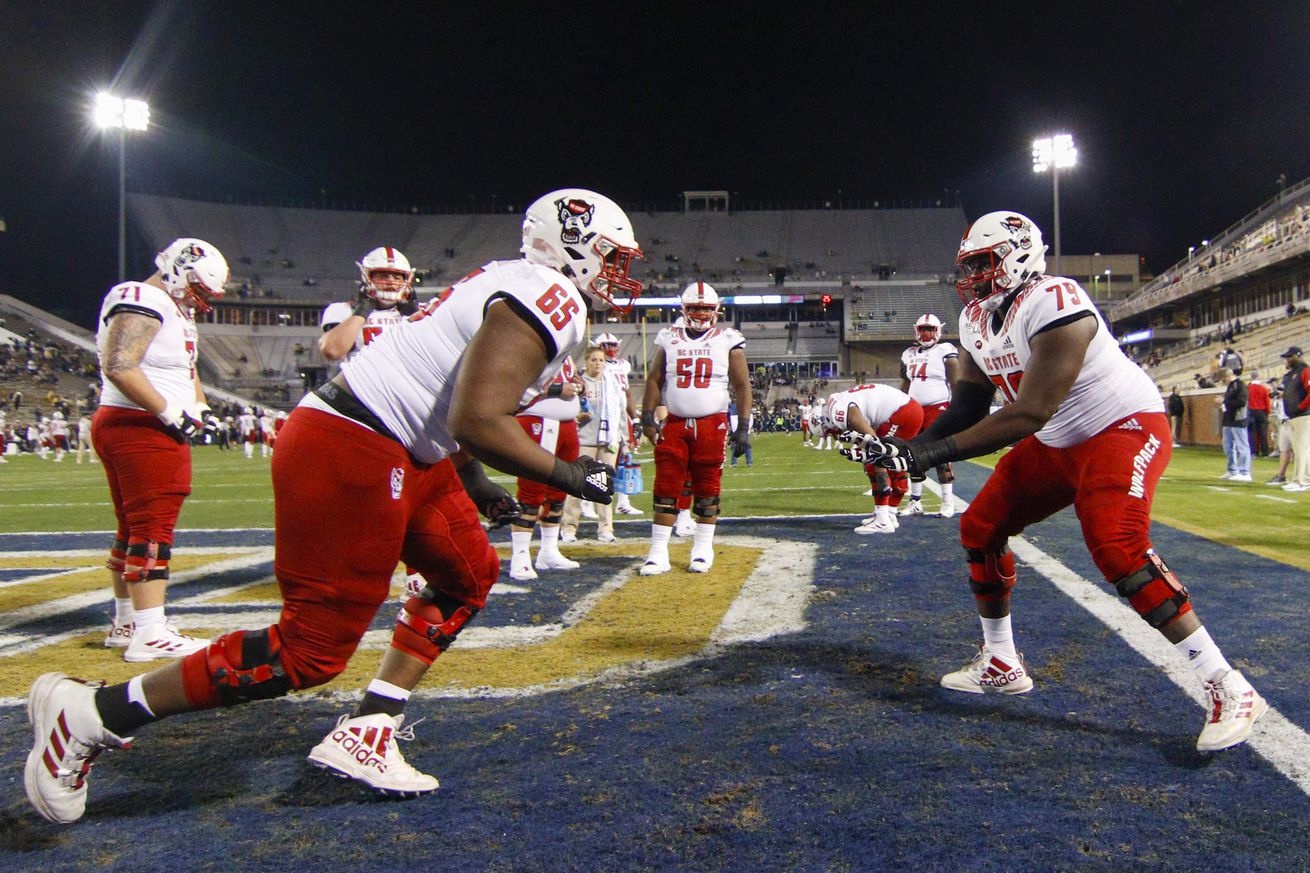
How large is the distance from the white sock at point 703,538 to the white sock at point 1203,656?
12.8 feet

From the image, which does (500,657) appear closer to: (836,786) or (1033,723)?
(836,786)

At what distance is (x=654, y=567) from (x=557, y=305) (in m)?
4.34

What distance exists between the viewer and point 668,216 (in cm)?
7150

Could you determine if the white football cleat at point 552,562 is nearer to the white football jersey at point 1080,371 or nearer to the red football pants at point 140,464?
the red football pants at point 140,464

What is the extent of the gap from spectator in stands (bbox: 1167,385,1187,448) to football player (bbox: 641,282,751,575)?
18227 millimetres

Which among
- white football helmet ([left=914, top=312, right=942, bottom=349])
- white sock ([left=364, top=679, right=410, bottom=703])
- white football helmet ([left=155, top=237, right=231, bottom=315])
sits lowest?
white sock ([left=364, top=679, right=410, bottom=703])

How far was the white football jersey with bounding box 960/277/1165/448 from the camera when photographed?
3.43 meters

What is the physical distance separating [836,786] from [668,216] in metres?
71.3

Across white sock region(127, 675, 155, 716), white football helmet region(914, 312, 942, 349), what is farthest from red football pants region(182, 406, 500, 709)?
white football helmet region(914, 312, 942, 349)

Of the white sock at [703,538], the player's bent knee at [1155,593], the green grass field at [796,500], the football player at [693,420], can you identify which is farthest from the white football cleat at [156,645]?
the green grass field at [796,500]

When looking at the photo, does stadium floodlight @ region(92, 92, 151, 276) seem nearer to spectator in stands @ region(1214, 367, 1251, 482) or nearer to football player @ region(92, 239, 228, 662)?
football player @ region(92, 239, 228, 662)

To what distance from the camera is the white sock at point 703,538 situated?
6.93 meters

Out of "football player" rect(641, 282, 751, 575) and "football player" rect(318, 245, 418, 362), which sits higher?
"football player" rect(318, 245, 418, 362)

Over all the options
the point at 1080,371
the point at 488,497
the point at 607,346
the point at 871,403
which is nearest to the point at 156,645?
the point at 488,497
